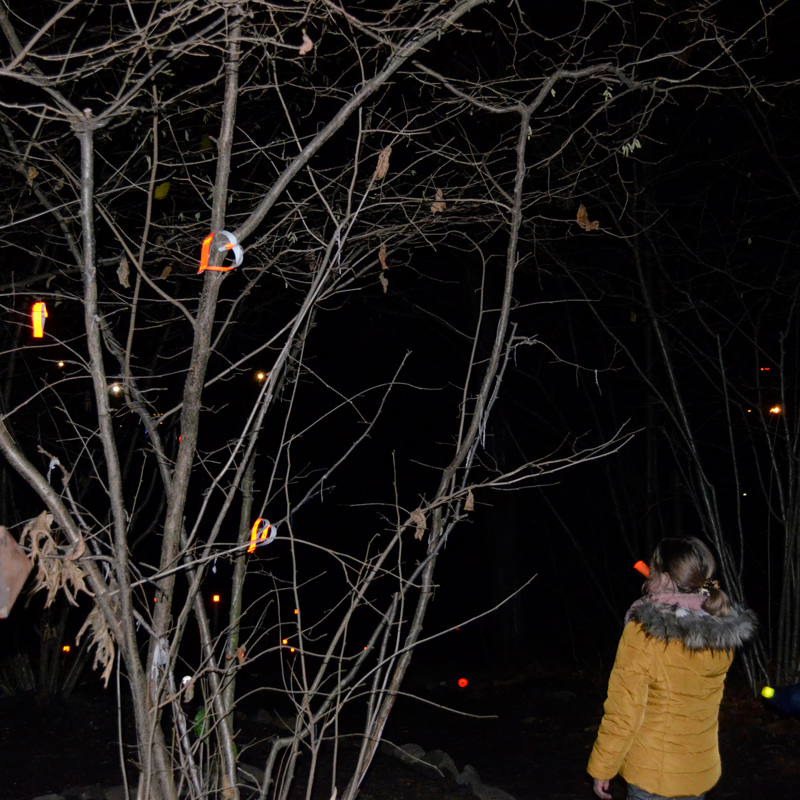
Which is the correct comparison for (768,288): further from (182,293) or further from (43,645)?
(43,645)

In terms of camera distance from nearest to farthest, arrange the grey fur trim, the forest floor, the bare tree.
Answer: the bare tree < the grey fur trim < the forest floor

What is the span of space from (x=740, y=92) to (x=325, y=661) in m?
6.85

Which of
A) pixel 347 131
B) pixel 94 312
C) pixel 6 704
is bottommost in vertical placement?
pixel 6 704

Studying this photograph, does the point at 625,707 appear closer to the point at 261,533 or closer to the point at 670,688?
the point at 670,688

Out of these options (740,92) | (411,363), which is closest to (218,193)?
(740,92)

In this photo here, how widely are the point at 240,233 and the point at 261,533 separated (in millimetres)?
938

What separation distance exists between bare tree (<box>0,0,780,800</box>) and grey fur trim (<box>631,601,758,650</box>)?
0.70 m

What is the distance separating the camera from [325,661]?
2.64 metres

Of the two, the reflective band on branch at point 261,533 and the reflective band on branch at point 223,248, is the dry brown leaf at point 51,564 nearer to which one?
the reflective band on branch at point 261,533

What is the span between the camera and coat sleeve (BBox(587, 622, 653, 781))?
3098 mm

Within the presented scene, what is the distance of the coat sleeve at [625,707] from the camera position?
310cm

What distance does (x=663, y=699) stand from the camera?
3.12 m

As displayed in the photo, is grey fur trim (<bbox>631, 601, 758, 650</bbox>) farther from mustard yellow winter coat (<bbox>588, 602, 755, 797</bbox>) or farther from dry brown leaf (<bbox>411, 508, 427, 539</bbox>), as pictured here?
dry brown leaf (<bbox>411, 508, 427, 539</bbox>)

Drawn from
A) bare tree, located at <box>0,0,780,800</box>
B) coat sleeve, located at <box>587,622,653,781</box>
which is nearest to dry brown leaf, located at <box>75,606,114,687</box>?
bare tree, located at <box>0,0,780,800</box>
